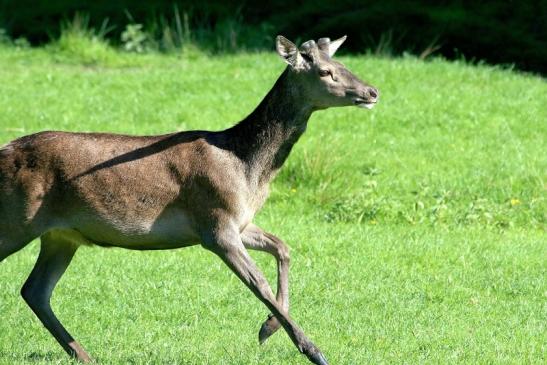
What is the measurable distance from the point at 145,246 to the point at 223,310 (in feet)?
4.74

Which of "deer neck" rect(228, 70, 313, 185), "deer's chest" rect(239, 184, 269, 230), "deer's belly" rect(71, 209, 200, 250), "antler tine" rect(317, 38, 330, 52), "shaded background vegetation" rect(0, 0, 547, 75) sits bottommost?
"shaded background vegetation" rect(0, 0, 547, 75)

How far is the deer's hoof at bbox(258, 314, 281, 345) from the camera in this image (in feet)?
25.4

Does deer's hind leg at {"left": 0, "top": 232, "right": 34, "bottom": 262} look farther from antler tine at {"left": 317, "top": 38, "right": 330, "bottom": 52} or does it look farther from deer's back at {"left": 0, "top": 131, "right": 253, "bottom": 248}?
antler tine at {"left": 317, "top": 38, "right": 330, "bottom": 52}

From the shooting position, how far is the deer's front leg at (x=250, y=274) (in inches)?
280

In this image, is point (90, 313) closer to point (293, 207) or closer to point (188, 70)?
point (293, 207)

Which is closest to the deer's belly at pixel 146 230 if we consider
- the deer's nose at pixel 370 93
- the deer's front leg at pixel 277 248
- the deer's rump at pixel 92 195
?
the deer's rump at pixel 92 195

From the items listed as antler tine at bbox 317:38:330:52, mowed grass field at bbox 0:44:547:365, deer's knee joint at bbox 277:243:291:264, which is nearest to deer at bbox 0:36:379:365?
antler tine at bbox 317:38:330:52

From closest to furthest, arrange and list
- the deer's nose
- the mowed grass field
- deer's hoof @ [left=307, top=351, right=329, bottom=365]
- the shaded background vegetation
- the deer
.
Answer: deer's hoof @ [left=307, top=351, right=329, bottom=365]
the deer
the deer's nose
the mowed grass field
the shaded background vegetation

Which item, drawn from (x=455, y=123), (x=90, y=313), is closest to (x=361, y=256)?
(x=90, y=313)

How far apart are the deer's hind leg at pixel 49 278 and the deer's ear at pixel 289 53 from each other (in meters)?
1.73

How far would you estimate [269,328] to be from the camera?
25.4 ft

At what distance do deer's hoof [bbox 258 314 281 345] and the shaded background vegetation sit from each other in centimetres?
1088

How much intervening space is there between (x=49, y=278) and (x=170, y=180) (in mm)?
1093

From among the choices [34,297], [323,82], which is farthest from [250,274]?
[34,297]
